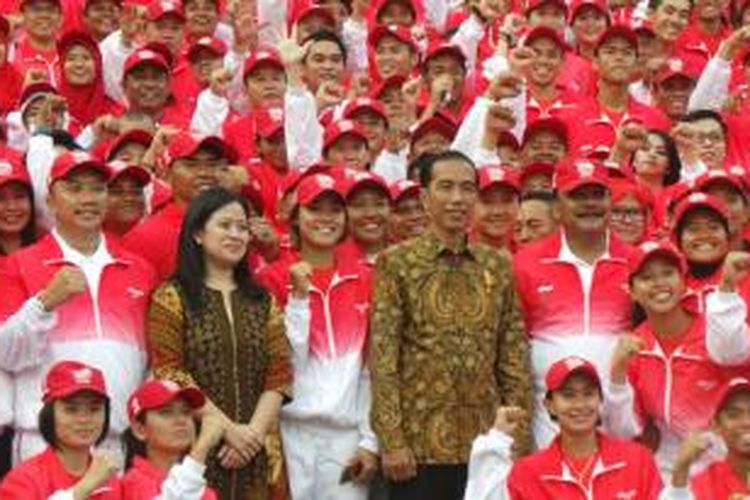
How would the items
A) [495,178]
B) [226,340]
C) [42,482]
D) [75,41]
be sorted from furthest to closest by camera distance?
[75,41] → [495,178] → [226,340] → [42,482]

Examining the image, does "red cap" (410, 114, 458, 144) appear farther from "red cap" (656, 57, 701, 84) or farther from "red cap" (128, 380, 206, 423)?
"red cap" (128, 380, 206, 423)

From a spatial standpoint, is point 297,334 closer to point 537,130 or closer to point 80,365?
point 80,365

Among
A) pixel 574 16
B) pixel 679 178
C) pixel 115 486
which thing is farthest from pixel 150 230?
pixel 574 16

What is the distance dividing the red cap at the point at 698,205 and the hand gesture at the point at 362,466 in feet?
6.05

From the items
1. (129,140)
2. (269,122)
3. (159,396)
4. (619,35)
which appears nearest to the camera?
(159,396)

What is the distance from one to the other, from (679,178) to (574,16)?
337 centimetres

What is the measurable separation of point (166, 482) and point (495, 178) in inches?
113

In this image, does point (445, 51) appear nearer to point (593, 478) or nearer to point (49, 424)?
point (593, 478)

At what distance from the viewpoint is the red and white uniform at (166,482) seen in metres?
8.45

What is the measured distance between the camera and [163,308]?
927 centimetres

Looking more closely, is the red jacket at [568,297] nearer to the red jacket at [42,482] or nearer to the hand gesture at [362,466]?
the hand gesture at [362,466]

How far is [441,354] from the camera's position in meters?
9.43

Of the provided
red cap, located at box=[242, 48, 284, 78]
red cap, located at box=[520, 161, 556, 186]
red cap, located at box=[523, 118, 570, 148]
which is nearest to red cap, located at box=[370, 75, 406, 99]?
red cap, located at box=[242, 48, 284, 78]

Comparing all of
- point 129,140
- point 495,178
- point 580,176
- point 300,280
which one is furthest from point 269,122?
Answer: point 300,280
